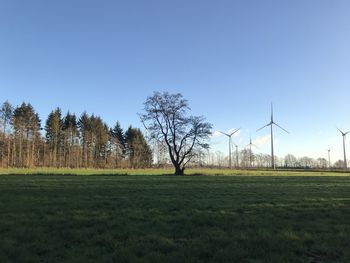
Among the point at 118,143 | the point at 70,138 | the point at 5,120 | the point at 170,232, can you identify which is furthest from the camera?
the point at 118,143

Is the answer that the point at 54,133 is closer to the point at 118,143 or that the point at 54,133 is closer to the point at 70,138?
the point at 70,138

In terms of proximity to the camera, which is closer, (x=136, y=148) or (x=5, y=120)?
(x=5, y=120)

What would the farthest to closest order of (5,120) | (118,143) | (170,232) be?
(118,143) → (5,120) → (170,232)

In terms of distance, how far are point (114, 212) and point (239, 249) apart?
647 centimetres

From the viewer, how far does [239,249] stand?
28.2 ft

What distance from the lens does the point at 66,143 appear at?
12288 cm

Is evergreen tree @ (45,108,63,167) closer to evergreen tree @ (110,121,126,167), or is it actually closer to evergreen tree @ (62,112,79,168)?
evergreen tree @ (62,112,79,168)

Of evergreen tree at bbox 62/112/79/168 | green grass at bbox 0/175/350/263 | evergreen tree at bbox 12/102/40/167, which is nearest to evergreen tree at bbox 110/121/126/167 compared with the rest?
evergreen tree at bbox 62/112/79/168

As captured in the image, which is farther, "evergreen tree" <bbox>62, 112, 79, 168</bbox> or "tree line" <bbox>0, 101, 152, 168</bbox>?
"evergreen tree" <bbox>62, 112, 79, 168</bbox>

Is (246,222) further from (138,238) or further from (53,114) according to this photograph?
(53,114)

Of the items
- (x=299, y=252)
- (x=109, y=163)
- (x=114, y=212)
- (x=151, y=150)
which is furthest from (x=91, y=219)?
(x=151, y=150)

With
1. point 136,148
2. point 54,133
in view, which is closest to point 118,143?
point 136,148

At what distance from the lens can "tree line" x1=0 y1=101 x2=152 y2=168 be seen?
329 feet

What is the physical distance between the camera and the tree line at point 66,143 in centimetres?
10038
